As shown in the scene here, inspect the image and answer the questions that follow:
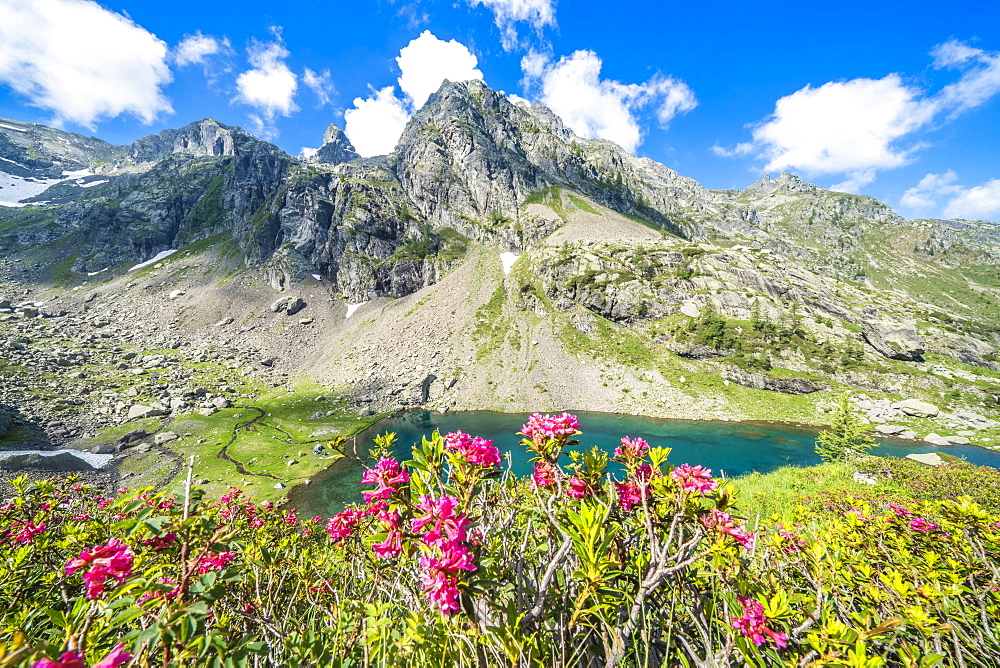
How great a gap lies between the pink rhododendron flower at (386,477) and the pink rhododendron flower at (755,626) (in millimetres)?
2865

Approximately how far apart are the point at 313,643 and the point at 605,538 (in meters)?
2.57

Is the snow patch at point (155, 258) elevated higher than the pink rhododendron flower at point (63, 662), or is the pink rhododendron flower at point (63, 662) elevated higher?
the snow patch at point (155, 258)

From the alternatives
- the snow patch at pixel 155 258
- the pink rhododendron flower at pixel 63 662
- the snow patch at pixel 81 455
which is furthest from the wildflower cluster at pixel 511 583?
the snow patch at pixel 155 258

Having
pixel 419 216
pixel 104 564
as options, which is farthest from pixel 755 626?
pixel 419 216

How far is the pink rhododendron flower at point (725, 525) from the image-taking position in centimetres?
315

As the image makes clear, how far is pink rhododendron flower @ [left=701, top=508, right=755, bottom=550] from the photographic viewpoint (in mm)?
3148

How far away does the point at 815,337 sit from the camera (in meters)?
80.5

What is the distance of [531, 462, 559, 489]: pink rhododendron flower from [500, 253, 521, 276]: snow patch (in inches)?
4480

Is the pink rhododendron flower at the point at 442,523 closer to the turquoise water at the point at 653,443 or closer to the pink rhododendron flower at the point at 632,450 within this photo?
the pink rhododendron flower at the point at 632,450

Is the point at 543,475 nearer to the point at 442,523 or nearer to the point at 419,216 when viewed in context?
the point at 442,523

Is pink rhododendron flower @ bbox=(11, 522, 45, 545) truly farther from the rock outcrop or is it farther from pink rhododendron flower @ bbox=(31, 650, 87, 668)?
the rock outcrop

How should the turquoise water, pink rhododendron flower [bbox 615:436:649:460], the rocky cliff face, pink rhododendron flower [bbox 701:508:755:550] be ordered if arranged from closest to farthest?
pink rhododendron flower [bbox 701:508:755:550] < pink rhododendron flower [bbox 615:436:649:460] < the turquoise water < the rocky cliff face

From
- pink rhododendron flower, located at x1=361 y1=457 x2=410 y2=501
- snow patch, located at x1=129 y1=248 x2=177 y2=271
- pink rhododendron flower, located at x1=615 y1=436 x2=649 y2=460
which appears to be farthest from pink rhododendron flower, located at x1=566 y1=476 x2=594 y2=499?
snow patch, located at x1=129 y1=248 x2=177 y2=271

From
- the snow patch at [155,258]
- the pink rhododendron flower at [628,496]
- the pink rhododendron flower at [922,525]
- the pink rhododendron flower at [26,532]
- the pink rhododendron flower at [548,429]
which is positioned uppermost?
the snow patch at [155,258]
